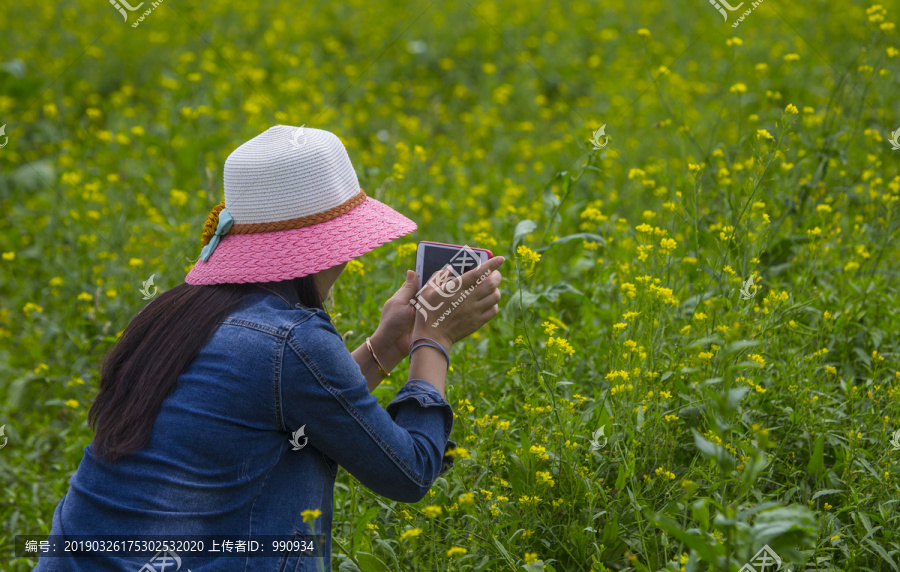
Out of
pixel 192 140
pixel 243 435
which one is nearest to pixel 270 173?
Result: pixel 243 435

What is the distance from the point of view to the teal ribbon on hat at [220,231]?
168cm

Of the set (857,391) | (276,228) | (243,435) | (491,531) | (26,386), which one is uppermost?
(276,228)

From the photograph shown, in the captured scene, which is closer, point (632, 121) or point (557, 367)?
point (557, 367)

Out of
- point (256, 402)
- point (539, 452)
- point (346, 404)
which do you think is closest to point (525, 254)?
point (539, 452)

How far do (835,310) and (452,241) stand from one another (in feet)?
5.79

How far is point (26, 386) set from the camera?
315 centimetres

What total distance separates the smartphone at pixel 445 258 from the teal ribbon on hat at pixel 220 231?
50cm

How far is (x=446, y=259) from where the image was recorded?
77.9 inches

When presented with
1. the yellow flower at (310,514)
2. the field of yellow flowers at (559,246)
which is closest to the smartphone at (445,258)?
the field of yellow flowers at (559,246)

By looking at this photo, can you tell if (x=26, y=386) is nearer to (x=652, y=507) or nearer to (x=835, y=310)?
(x=652, y=507)
